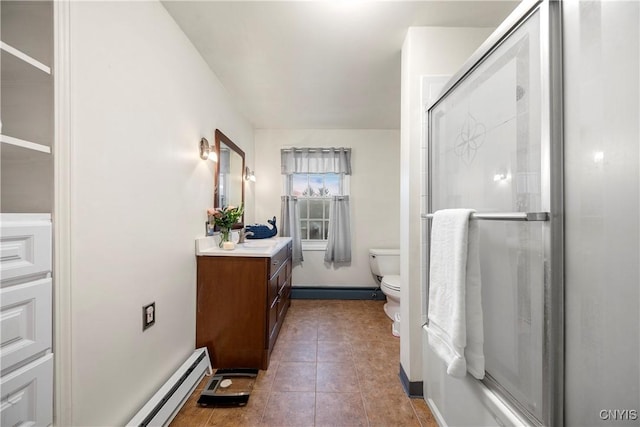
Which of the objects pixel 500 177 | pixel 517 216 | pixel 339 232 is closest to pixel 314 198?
pixel 339 232

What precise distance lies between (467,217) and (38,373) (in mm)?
1566

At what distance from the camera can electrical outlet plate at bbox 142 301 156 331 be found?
4.15 feet

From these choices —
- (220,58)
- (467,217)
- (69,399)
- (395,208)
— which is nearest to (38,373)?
(69,399)

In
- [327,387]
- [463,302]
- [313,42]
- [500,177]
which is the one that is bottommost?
[327,387]

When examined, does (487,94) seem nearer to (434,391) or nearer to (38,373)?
(434,391)

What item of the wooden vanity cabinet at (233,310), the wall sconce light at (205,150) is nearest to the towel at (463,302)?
the wooden vanity cabinet at (233,310)

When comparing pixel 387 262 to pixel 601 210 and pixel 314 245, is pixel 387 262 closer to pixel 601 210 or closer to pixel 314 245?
pixel 314 245

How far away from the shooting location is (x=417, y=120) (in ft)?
5.08

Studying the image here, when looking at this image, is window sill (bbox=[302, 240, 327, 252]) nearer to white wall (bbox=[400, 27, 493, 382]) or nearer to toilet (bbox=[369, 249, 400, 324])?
toilet (bbox=[369, 249, 400, 324])

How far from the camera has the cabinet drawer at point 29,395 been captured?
2.29 feet

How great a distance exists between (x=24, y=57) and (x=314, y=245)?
118 inches

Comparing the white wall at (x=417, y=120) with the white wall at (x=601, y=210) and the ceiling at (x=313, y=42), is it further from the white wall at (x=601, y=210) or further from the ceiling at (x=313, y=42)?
the white wall at (x=601, y=210)

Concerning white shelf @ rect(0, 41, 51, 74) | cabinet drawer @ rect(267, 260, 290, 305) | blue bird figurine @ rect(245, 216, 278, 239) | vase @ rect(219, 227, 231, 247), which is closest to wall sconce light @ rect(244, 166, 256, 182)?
blue bird figurine @ rect(245, 216, 278, 239)

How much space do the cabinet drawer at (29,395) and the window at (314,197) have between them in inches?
108
